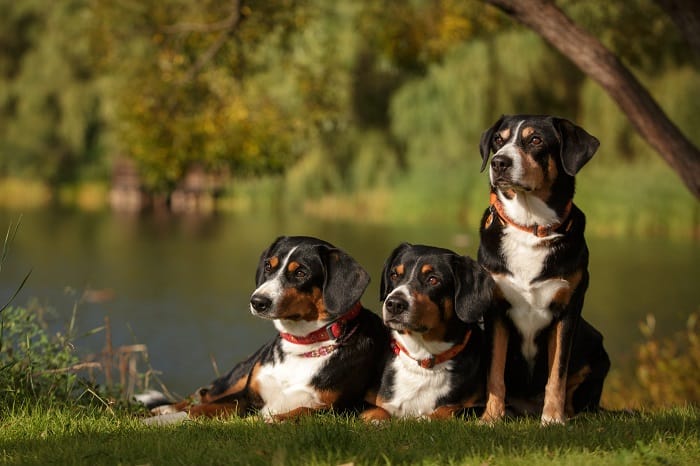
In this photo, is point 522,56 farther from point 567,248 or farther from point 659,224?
point 567,248

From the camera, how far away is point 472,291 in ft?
16.8

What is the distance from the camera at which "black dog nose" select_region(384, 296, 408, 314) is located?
16.5 ft

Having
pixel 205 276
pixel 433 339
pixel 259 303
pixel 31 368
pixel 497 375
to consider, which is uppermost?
pixel 259 303

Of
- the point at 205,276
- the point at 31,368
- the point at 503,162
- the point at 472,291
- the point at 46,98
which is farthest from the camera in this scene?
the point at 46,98

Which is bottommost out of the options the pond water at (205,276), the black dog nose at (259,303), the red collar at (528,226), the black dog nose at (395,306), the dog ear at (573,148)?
the pond water at (205,276)

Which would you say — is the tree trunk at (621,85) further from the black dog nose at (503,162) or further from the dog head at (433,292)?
the black dog nose at (503,162)

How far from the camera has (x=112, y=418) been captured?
17.7 ft

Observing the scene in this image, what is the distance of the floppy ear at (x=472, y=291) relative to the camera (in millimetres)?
5105

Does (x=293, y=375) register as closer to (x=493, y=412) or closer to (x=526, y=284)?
(x=493, y=412)

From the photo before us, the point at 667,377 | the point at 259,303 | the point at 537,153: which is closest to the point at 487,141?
the point at 537,153

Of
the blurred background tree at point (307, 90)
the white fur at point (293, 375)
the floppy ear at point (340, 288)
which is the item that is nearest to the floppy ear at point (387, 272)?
the floppy ear at point (340, 288)

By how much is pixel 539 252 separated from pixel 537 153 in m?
0.49

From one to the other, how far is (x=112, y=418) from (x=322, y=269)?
52.8 inches

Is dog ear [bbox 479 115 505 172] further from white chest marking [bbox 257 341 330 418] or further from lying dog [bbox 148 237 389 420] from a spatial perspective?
white chest marking [bbox 257 341 330 418]
